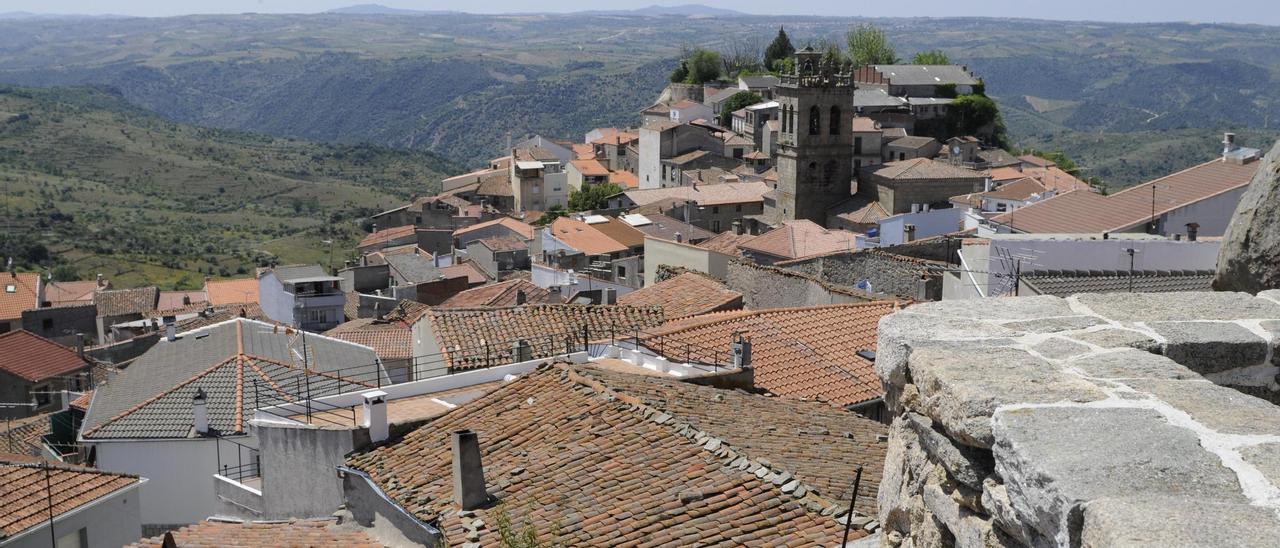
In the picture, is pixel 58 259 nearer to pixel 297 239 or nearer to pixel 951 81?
pixel 297 239

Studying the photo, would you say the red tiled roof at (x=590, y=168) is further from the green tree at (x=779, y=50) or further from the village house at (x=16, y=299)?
the village house at (x=16, y=299)

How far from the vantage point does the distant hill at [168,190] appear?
7631cm

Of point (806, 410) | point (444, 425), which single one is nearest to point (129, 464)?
point (444, 425)

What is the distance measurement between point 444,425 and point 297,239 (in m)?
80.2

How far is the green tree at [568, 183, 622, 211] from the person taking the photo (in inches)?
2410

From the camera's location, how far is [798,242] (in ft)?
105

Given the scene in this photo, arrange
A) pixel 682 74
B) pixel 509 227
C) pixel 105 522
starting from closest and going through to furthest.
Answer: pixel 105 522 < pixel 509 227 < pixel 682 74

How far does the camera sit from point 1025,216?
23062 millimetres

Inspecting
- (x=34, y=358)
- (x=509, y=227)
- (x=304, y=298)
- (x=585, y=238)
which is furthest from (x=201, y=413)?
(x=509, y=227)

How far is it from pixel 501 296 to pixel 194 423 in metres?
11.4

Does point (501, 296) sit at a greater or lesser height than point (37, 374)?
greater

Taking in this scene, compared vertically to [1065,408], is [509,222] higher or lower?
lower

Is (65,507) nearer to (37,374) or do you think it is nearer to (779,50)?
(37,374)

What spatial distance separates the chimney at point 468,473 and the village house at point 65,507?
4635mm
